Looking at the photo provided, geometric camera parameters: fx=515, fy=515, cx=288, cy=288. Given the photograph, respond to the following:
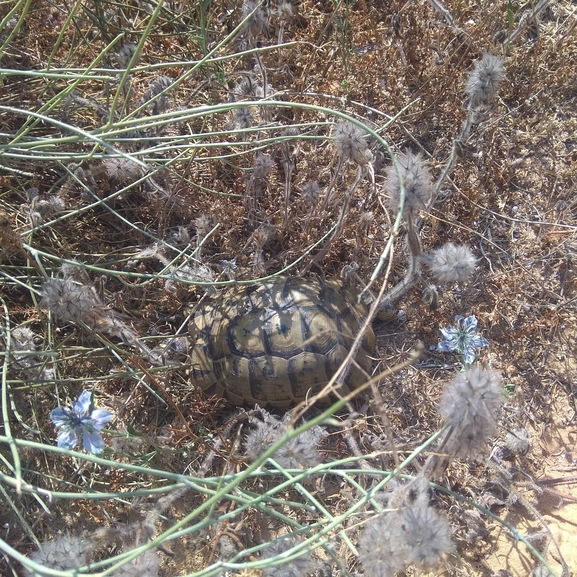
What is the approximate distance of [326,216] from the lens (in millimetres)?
2684

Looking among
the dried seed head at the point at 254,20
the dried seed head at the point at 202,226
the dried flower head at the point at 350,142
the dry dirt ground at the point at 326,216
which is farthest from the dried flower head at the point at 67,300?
the dried seed head at the point at 254,20

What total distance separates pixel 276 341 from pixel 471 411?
125 centimetres

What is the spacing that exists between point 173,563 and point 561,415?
1.99 meters

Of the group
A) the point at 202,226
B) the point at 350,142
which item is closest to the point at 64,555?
the point at 202,226

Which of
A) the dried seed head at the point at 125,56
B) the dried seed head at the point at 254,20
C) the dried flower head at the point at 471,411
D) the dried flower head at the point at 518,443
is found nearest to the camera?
the dried flower head at the point at 471,411

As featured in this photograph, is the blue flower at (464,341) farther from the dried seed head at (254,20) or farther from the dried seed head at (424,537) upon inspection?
the dried seed head at (254,20)

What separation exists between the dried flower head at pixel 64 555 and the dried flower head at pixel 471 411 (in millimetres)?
1145

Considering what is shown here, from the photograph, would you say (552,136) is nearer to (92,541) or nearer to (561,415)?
(561,415)

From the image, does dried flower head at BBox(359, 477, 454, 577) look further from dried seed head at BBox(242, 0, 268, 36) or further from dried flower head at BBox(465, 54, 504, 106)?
dried seed head at BBox(242, 0, 268, 36)

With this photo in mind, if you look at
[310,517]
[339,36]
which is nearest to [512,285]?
[310,517]

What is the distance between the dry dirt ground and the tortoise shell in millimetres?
148

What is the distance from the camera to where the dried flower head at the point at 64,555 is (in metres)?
1.50

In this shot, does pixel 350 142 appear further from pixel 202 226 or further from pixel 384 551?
pixel 384 551

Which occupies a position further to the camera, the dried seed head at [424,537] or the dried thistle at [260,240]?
the dried thistle at [260,240]
